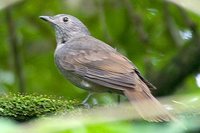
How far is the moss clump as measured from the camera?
3.58m

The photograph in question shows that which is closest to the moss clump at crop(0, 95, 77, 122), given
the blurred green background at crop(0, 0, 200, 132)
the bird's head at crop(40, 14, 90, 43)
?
the bird's head at crop(40, 14, 90, 43)

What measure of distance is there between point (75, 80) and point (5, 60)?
9.96 feet

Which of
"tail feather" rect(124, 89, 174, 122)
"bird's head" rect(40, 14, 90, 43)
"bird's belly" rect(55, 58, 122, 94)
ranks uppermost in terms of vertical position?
"bird's head" rect(40, 14, 90, 43)

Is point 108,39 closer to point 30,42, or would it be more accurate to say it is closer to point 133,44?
point 133,44

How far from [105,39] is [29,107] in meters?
3.94

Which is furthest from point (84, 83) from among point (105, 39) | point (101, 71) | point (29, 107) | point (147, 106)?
point (105, 39)

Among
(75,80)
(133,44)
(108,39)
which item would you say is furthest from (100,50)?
(133,44)

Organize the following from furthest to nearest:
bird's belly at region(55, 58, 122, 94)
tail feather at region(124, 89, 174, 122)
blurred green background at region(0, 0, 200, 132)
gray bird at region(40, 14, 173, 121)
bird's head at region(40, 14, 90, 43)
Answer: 1. blurred green background at region(0, 0, 200, 132)
2. bird's head at region(40, 14, 90, 43)
3. bird's belly at region(55, 58, 122, 94)
4. gray bird at region(40, 14, 173, 121)
5. tail feather at region(124, 89, 174, 122)

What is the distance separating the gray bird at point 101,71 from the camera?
4461 mm

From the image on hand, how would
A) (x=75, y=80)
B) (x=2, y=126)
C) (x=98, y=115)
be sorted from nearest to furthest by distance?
(x=2, y=126)
(x=98, y=115)
(x=75, y=80)

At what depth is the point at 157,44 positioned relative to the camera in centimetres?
775

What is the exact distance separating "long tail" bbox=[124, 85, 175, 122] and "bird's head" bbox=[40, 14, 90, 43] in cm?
173

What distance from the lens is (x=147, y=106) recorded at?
3.81 metres

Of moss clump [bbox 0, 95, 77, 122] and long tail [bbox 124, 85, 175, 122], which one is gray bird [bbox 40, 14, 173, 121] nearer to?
long tail [bbox 124, 85, 175, 122]
